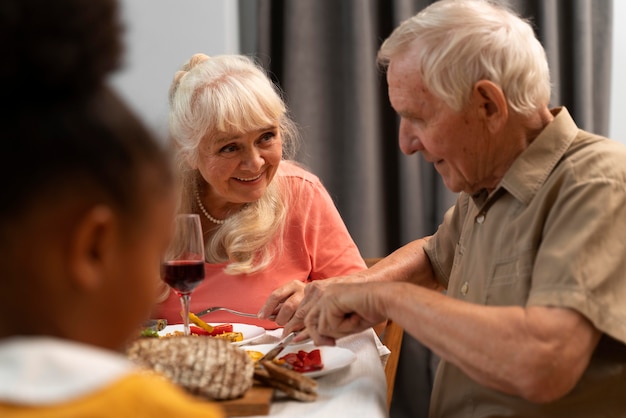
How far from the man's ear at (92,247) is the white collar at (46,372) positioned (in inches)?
2.3

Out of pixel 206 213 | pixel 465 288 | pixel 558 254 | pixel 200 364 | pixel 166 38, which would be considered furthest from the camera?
pixel 166 38

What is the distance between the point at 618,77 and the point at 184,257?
234 centimetres

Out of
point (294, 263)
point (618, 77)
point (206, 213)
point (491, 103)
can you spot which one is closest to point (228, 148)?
point (206, 213)

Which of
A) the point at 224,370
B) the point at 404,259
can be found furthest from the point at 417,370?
the point at 224,370

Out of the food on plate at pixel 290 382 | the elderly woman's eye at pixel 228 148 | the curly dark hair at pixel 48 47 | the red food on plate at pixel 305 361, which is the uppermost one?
the curly dark hair at pixel 48 47

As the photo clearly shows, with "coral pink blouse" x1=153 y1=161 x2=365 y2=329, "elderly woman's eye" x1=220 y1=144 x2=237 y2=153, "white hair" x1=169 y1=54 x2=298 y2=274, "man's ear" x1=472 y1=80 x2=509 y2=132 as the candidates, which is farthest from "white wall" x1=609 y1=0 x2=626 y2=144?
"man's ear" x1=472 y1=80 x2=509 y2=132

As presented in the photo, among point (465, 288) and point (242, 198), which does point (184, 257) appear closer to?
point (465, 288)

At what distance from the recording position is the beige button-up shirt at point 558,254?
1.34 m

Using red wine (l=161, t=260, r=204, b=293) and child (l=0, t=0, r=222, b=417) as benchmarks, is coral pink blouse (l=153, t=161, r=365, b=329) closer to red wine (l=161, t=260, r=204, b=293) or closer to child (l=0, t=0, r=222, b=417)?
red wine (l=161, t=260, r=204, b=293)

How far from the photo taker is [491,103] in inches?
60.4

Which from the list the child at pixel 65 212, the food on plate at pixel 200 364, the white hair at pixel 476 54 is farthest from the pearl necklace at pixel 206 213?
the child at pixel 65 212

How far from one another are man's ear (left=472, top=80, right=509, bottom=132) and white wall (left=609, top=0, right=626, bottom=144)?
199cm

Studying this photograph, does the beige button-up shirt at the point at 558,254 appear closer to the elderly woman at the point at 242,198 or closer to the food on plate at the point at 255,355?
the food on plate at the point at 255,355

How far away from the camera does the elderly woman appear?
2.26 m
